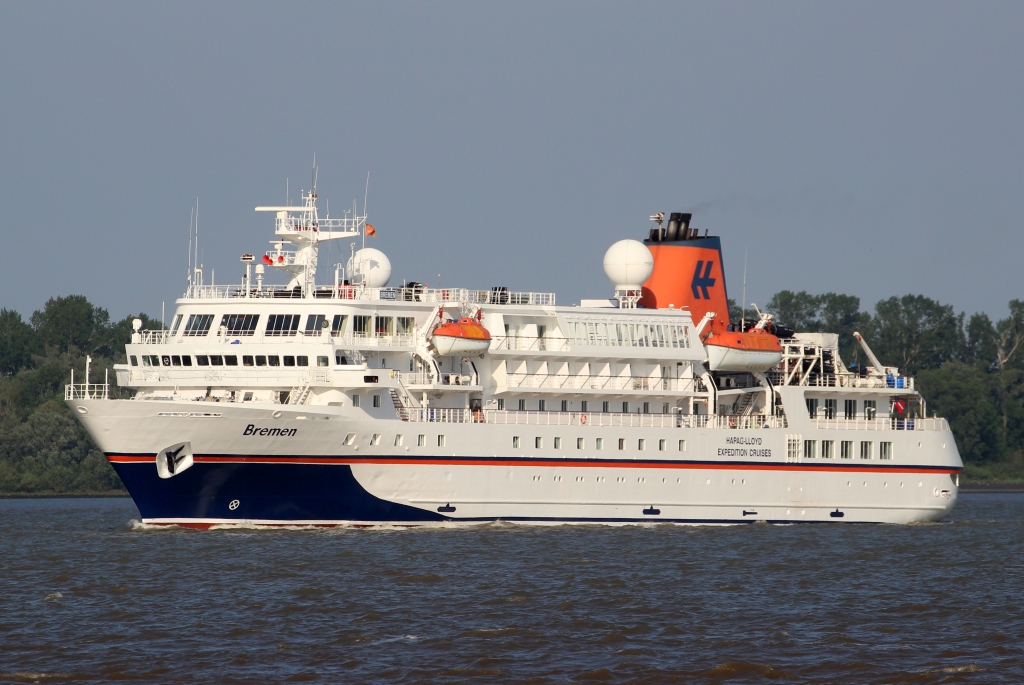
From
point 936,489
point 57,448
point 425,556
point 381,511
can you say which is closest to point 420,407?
point 381,511

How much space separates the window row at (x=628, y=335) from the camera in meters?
46.7

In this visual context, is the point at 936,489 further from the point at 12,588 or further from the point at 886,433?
the point at 12,588

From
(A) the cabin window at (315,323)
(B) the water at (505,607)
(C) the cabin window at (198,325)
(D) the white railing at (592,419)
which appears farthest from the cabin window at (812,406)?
(C) the cabin window at (198,325)

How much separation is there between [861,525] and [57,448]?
41.5 meters

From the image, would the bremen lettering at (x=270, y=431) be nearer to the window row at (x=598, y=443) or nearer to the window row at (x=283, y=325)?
the window row at (x=283, y=325)

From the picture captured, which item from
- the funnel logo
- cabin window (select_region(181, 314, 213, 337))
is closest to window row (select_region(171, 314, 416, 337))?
cabin window (select_region(181, 314, 213, 337))

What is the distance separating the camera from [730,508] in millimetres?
47875

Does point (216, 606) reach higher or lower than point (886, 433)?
lower

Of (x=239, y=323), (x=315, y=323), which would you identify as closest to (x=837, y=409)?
(x=315, y=323)

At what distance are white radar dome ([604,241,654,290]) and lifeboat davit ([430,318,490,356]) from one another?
7.71m

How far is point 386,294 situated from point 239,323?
4622 mm

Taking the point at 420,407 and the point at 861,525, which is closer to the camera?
the point at 420,407

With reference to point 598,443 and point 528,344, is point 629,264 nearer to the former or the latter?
point 528,344

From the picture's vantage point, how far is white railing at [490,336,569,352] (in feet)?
149
